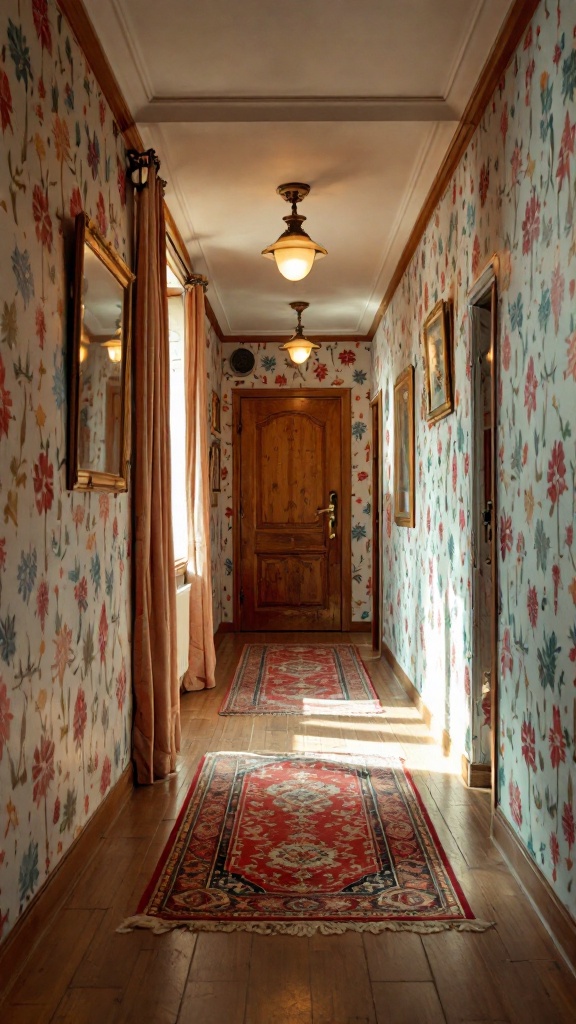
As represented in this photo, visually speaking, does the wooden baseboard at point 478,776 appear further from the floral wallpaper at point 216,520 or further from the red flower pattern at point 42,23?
the floral wallpaper at point 216,520

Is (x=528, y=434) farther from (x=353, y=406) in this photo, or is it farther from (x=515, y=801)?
(x=353, y=406)

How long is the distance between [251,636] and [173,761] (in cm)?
369

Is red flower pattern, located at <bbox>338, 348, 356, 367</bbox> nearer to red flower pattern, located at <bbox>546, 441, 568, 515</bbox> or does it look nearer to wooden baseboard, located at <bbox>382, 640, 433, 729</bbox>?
wooden baseboard, located at <bbox>382, 640, 433, 729</bbox>

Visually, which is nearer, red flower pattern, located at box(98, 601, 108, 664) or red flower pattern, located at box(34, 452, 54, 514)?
red flower pattern, located at box(34, 452, 54, 514)

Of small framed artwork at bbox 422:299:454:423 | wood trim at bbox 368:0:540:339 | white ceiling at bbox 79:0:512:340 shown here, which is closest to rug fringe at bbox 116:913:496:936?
small framed artwork at bbox 422:299:454:423

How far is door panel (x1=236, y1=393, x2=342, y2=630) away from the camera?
24.9ft

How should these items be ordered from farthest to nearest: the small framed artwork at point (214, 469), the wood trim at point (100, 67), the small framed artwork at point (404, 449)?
the small framed artwork at point (214, 469), the small framed artwork at point (404, 449), the wood trim at point (100, 67)

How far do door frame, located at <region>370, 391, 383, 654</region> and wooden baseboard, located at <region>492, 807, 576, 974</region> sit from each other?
3.76 metres

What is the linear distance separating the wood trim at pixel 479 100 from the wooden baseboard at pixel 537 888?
2.43 metres

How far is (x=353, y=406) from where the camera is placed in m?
7.63

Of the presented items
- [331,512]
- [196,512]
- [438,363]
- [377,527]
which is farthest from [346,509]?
[438,363]

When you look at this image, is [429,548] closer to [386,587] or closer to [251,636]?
[386,587]

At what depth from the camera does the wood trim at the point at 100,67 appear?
250 cm

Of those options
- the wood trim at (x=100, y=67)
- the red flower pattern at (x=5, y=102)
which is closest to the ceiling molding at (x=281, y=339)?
the wood trim at (x=100, y=67)
